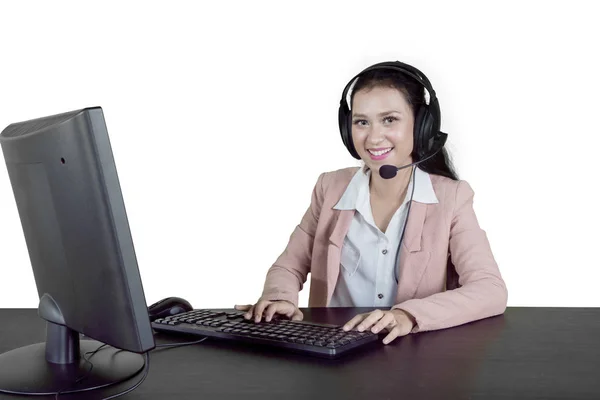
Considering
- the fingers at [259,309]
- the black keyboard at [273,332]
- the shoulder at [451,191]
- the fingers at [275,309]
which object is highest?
the shoulder at [451,191]

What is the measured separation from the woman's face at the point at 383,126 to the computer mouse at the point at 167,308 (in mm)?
697

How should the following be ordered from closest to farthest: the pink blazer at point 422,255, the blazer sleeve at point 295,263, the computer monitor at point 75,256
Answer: the computer monitor at point 75,256 < the pink blazer at point 422,255 < the blazer sleeve at point 295,263

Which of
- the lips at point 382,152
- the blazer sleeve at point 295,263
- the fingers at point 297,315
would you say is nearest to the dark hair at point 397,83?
the lips at point 382,152

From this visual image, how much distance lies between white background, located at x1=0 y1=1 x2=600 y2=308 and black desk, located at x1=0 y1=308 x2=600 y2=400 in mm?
2160

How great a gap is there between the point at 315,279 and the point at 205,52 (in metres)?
1.98

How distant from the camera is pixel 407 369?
110 centimetres

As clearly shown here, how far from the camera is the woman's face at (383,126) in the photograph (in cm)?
189

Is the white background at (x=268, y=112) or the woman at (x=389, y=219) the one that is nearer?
the woman at (x=389, y=219)

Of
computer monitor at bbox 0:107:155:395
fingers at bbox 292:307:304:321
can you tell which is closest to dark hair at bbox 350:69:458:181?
fingers at bbox 292:307:304:321

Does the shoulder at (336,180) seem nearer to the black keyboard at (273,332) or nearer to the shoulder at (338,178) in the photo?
the shoulder at (338,178)

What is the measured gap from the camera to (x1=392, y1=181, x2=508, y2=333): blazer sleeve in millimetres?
1396

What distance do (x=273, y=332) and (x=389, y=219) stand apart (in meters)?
0.79

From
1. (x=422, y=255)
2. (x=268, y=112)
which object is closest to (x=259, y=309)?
(x=422, y=255)

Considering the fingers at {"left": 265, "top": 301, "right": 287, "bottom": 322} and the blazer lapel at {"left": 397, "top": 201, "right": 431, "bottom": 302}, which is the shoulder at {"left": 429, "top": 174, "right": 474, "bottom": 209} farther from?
the fingers at {"left": 265, "top": 301, "right": 287, "bottom": 322}
